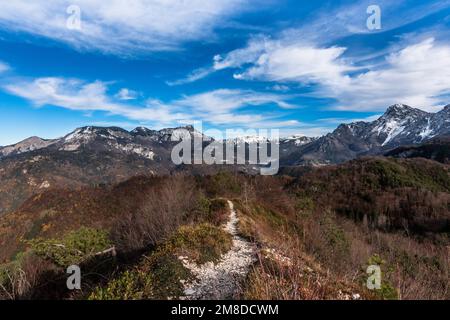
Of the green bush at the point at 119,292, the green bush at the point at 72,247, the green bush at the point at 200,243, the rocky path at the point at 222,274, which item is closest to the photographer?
the green bush at the point at 119,292

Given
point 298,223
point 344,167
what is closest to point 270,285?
point 298,223

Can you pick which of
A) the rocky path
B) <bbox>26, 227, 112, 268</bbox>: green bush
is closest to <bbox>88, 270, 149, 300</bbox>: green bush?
the rocky path

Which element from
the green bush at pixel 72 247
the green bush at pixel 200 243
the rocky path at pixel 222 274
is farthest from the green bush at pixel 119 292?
the green bush at pixel 72 247

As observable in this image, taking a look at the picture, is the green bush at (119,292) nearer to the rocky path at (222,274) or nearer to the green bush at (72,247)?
the rocky path at (222,274)

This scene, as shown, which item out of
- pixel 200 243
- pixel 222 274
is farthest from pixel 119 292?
pixel 200 243

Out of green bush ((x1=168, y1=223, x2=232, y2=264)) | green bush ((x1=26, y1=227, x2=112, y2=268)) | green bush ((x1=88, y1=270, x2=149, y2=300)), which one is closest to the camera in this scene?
green bush ((x1=88, y1=270, x2=149, y2=300))

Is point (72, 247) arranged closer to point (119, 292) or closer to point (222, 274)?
point (222, 274)

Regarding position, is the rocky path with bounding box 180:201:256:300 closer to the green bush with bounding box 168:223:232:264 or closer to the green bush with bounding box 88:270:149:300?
the green bush with bounding box 168:223:232:264
